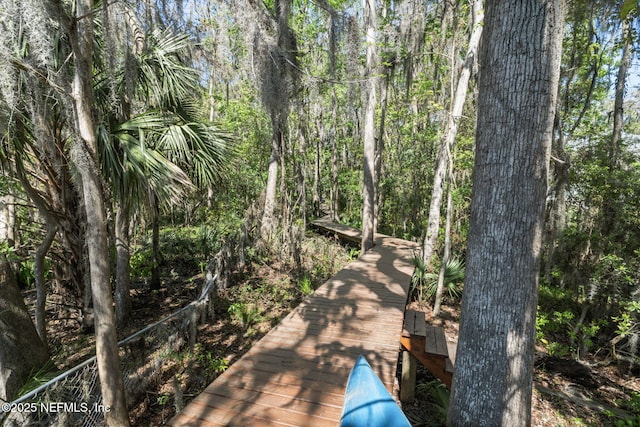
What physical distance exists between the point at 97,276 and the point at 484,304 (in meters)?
3.26

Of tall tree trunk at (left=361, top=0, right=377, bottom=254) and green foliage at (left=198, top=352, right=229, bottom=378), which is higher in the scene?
tall tree trunk at (left=361, top=0, right=377, bottom=254)

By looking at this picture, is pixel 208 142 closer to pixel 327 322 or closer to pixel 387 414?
pixel 327 322

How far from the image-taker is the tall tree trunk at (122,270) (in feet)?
16.1

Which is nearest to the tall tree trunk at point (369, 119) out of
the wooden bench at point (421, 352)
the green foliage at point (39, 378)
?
the wooden bench at point (421, 352)

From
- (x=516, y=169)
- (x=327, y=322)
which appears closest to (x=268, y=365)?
(x=327, y=322)

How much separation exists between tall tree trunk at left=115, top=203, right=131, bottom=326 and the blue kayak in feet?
14.2

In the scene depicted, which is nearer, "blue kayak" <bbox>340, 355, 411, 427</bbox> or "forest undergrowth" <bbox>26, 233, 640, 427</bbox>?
"blue kayak" <bbox>340, 355, 411, 427</bbox>

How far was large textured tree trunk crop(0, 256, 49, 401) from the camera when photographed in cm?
329

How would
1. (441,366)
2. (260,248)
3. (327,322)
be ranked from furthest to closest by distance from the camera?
(260,248), (327,322), (441,366)

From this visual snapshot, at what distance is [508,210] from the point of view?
2113mm

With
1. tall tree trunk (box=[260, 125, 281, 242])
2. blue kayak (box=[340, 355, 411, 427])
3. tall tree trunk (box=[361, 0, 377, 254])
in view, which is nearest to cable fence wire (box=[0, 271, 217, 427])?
blue kayak (box=[340, 355, 411, 427])

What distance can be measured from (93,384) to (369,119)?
701 cm

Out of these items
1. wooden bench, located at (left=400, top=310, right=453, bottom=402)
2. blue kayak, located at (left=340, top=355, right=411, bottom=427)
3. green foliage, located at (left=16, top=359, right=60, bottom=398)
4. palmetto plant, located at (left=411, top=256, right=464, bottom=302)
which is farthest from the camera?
palmetto plant, located at (left=411, top=256, right=464, bottom=302)

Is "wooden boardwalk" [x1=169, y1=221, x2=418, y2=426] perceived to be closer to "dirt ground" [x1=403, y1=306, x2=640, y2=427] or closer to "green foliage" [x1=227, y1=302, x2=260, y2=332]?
"dirt ground" [x1=403, y1=306, x2=640, y2=427]
